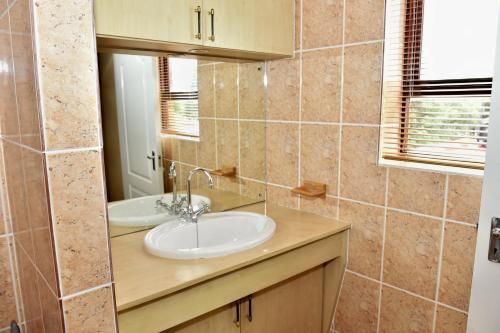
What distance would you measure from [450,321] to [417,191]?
485 millimetres

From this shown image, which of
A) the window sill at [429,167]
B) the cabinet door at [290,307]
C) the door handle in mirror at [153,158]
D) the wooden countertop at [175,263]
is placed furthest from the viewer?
the door handle in mirror at [153,158]

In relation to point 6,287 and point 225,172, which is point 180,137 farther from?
point 6,287

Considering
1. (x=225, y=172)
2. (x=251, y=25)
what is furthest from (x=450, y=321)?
(x=251, y=25)

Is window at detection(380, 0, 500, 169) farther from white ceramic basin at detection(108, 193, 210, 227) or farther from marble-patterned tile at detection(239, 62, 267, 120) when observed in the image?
white ceramic basin at detection(108, 193, 210, 227)

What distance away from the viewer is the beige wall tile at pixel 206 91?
180 cm

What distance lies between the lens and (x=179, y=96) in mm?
1729

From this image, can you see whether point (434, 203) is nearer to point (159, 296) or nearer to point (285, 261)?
point (285, 261)

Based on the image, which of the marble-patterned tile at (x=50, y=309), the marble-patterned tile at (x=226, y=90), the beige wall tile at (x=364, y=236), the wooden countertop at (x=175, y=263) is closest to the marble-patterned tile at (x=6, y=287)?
the wooden countertop at (x=175, y=263)

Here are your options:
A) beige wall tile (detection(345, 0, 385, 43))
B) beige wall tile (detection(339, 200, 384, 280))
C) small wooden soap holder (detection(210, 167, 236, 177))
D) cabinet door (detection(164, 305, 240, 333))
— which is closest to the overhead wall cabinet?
beige wall tile (detection(345, 0, 385, 43))

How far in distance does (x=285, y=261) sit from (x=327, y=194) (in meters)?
0.43

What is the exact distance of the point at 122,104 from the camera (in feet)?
5.05

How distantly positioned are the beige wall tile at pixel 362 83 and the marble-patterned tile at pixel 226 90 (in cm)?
59

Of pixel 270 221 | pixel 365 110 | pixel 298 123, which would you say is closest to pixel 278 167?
pixel 298 123

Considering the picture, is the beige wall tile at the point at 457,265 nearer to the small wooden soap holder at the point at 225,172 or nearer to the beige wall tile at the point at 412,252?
the beige wall tile at the point at 412,252
